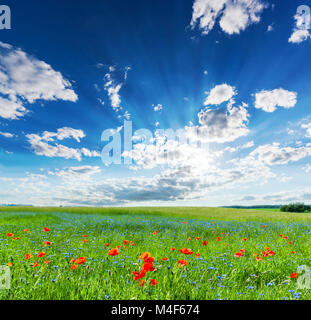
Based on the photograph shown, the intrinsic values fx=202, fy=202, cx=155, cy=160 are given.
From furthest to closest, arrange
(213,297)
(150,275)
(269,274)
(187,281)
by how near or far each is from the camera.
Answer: (269,274) < (150,275) < (187,281) < (213,297)
